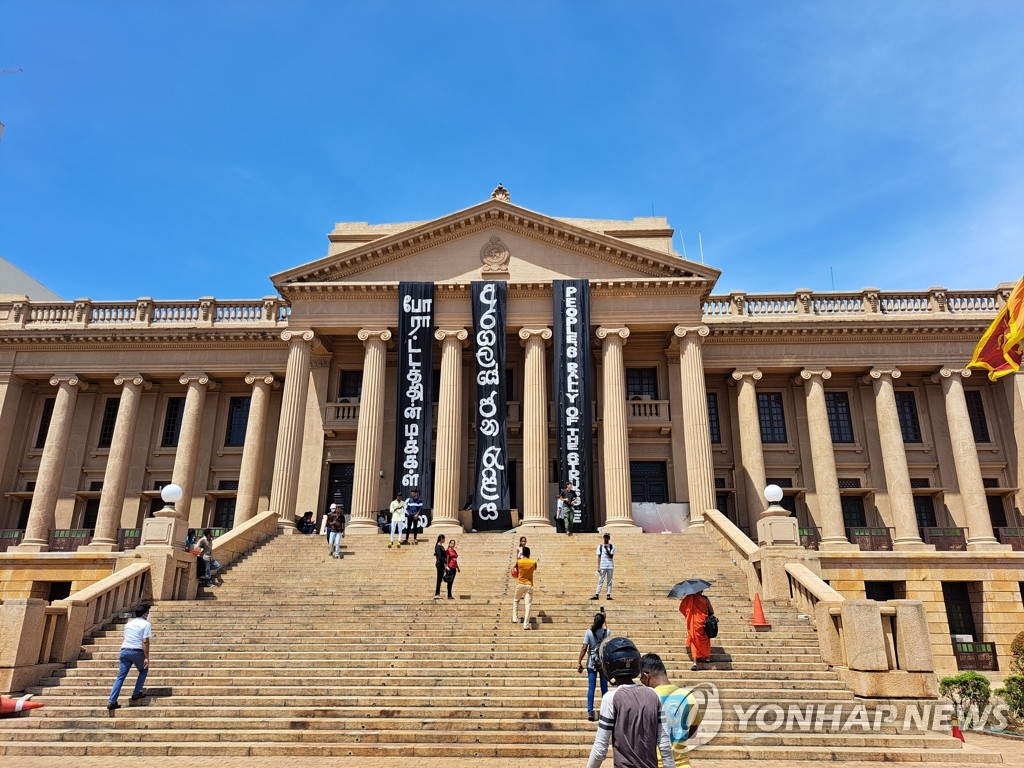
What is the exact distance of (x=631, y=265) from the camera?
28.9 metres

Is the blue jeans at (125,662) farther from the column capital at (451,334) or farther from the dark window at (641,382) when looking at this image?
the dark window at (641,382)

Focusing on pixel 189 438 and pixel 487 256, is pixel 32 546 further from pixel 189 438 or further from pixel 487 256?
pixel 487 256

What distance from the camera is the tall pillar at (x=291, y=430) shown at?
2662cm

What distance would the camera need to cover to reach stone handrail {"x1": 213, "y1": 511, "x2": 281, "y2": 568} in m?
21.1

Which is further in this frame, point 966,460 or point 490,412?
point 966,460

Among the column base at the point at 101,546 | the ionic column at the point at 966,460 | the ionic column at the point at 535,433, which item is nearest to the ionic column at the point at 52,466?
the column base at the point at 101,546

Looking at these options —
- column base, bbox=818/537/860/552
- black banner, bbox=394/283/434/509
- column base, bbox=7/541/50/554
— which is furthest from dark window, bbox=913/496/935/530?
column base, bbox=7/541/50/554

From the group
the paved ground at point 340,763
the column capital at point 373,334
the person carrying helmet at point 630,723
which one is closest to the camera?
the person carrying helmet at point 630,723

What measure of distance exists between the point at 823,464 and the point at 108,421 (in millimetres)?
31195

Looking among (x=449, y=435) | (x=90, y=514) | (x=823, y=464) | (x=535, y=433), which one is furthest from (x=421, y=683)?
(x=90, y=514)

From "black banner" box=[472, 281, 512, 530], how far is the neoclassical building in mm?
79

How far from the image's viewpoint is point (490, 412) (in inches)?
1061

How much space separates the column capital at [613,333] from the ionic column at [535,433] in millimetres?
2008

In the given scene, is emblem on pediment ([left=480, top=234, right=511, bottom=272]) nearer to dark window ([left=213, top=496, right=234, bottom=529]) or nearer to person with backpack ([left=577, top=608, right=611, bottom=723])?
dark window ([left=213, top=496, right=234, bottom=529])
